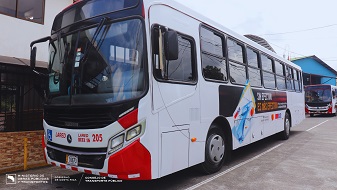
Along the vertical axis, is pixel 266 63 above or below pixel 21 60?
below

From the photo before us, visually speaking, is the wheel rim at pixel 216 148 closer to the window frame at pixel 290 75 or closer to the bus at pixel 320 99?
the window frame at pixel 290 75

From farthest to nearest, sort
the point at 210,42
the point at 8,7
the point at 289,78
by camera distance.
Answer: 1. the point at 289,78
2. the point at 8,7
3. the point at 210,42

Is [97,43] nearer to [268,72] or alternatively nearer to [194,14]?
[194,14]

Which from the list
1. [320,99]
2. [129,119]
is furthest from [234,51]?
[320,99]

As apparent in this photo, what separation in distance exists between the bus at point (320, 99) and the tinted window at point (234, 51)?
1972cm

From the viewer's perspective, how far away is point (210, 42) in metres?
5.26

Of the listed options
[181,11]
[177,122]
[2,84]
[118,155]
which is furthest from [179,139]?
[2,84]

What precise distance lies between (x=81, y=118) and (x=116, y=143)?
681 mm

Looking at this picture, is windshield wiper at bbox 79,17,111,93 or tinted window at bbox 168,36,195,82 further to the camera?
tinted window at bbox 168,36,195,82

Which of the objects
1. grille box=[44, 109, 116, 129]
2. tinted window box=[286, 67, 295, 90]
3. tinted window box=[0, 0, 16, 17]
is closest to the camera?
grille box=[44, 109, 116, 129]

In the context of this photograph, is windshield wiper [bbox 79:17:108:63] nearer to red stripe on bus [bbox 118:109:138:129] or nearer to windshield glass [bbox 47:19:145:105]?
windshield glass [bbox 47:19:145:105]

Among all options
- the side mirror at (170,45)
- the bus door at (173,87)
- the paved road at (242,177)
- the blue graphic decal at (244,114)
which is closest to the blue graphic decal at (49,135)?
the paved road at (242,177)

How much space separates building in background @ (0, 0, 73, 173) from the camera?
7910 millimetres

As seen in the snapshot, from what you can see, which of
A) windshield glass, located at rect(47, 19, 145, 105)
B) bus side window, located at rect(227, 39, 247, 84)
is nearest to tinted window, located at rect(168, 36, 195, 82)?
windshield glass, located at rect(47, 19, 145, 105)
